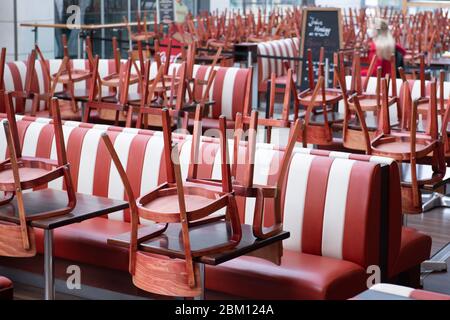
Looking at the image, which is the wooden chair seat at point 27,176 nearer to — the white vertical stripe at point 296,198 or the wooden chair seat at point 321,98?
the white vertical stripe at point 296,198

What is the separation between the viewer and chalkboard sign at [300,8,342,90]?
1006cm

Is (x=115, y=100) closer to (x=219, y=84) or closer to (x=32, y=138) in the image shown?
(x=219, y=84)

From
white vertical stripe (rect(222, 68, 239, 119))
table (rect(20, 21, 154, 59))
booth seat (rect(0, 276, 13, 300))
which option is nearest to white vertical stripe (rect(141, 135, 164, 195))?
booth seat (rect(0, 276, 13, 300))

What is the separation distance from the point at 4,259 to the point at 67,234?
523 millimetres

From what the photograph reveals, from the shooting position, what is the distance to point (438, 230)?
549 centimetres

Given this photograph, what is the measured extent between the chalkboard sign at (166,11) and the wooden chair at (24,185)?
738 centimetres

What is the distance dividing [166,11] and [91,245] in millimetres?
7292

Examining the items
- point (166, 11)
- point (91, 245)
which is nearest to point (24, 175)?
point (91, 245)

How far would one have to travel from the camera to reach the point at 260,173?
12.9ft

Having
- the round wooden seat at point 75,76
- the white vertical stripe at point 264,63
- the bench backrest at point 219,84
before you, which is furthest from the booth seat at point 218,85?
the white vertical stripe at point 264,63

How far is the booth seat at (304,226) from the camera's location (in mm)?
3469

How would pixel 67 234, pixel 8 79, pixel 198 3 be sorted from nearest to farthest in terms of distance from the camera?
pixel 67 234 → pixel 8 79 → pixel 198 3
